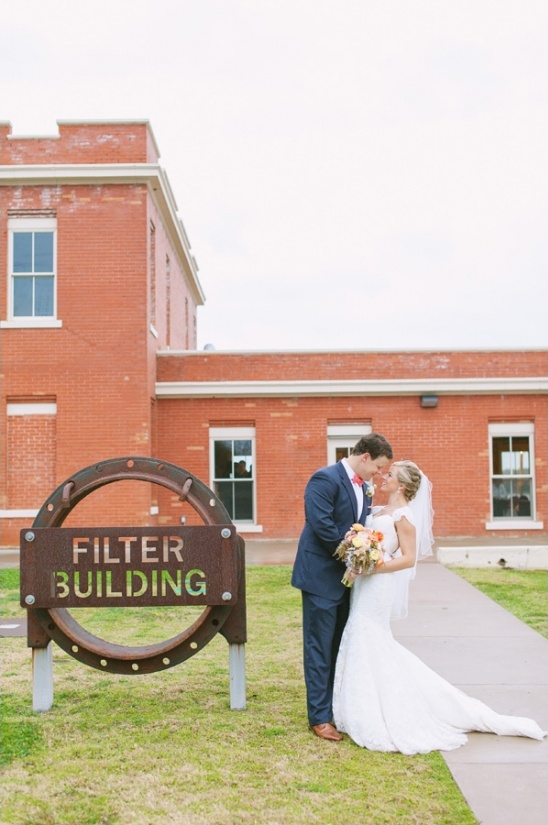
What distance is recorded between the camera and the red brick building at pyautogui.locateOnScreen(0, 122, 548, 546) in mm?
17062

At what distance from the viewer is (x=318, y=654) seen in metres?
5.71

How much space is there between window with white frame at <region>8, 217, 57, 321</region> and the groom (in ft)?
41.4

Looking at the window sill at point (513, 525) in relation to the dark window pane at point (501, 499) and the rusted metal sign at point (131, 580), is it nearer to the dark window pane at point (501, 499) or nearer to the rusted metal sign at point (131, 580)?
the dark window pane at point (501, 499)

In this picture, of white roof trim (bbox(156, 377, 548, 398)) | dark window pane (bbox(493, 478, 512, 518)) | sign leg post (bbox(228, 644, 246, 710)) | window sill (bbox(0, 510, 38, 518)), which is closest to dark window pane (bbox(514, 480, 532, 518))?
dark window pane (bbox(493, 478, 512, 518))

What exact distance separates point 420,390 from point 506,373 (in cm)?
198

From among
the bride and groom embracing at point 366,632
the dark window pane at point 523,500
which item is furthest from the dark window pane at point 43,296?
the bride and groom embracing at point 366,632

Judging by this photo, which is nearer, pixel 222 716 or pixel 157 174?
pixel 222 716

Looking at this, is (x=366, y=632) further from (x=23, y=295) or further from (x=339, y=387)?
(x=23, y=295)

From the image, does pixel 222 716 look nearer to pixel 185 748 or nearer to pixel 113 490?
pixel 185 748

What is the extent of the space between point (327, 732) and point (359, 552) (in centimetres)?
114

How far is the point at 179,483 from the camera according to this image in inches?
244

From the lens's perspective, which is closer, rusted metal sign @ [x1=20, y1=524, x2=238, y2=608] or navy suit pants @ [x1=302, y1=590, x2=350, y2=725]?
navy suit pants @ [x1=302, y1=590, x2=350, y2=725]

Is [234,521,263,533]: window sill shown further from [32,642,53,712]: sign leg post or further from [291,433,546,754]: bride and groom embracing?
[291,433,546,754]: bride and groom embracing

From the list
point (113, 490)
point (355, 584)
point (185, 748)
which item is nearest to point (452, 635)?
point (355, 584)
